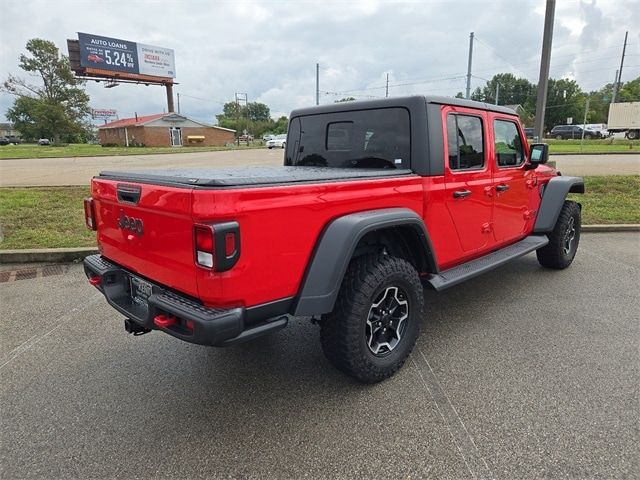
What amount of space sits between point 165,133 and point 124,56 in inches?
367

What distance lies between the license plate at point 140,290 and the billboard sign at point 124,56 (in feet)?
173

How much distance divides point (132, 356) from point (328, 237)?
6.28ft

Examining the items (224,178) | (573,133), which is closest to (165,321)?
(224,178)

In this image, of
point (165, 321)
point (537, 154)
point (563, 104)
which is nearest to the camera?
point (165, 321)

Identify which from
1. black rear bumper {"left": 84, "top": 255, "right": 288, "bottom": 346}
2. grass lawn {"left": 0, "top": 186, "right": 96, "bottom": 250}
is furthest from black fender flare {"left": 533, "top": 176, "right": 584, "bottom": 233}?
grass lawn {"left": 0, "top": 186, "right": 96, "bottom": 250}

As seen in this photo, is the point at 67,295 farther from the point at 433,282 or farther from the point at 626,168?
the point at 626,168

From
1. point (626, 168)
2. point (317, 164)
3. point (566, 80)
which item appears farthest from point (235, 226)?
point (566, 80)

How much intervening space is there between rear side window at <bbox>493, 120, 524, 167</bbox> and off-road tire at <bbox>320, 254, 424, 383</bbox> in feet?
6.06

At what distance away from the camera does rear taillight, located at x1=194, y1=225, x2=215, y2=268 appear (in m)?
2.03

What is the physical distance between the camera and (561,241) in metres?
5.00

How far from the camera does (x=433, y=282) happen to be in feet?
10.4

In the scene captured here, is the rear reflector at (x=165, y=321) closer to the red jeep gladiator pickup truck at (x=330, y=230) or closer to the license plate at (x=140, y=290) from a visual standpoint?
the red jeep gladiator pickup truck at (x=330, y=230)

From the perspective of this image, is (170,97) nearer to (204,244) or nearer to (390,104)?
(390,104)

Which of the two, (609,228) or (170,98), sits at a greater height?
(170,98)
